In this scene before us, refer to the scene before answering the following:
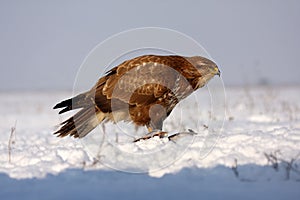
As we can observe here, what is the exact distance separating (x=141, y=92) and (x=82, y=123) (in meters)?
0.87

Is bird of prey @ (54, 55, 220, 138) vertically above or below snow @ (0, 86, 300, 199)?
above

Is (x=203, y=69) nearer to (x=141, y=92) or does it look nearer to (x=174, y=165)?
(x=141, y=92)

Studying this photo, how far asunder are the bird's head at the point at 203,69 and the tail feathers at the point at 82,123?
1.31 meters

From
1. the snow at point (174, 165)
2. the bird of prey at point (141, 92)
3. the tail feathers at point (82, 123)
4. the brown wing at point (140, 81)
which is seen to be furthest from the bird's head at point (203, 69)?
the tail feathers at point (82, 123)

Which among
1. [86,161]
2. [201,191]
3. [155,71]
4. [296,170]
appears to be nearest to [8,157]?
[86,161]

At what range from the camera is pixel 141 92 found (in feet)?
17.0

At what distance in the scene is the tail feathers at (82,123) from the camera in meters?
5.35

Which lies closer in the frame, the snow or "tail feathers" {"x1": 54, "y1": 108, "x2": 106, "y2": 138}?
the snow

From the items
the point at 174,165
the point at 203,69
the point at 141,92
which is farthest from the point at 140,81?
the point at 174,165

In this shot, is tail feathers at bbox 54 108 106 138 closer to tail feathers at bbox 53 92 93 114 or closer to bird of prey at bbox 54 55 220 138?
bird of prey at bbox 54 55 220 138

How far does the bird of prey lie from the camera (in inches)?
203

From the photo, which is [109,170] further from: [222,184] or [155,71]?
[155,71]

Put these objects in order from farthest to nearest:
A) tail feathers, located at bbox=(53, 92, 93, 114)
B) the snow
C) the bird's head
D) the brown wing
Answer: the bird's head → tail feathers, located at bbox=(53, 92, 93, 114) → the brown wing → the snow

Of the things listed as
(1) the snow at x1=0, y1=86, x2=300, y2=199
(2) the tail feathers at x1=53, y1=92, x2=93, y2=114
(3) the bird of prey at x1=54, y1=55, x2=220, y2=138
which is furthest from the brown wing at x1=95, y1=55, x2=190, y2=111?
(1) the snow at x1=0, y1=86, x2=300, y2=199
